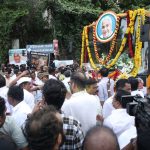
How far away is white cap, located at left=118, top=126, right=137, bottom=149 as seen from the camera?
4253 millimetres

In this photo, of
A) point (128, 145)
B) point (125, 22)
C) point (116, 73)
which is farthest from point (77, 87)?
point (125, 22)

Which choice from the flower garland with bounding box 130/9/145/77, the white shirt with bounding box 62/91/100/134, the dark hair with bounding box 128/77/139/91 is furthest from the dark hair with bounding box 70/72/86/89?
the flower garland with bounding box 130/9/145/77

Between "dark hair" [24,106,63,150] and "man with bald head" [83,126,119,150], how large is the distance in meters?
0.24

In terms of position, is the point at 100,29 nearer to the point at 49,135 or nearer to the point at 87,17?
the point at 49,135

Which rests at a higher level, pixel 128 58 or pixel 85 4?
pixel 85 4

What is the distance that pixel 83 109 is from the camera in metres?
4.89

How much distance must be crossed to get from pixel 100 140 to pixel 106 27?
1049cm

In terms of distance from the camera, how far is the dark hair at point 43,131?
108 inches

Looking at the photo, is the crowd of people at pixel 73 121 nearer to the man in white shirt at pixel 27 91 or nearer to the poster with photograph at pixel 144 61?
the man in white shirt at pixel 27 91

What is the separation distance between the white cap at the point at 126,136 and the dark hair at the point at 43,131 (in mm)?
1502

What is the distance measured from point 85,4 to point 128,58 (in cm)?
1354

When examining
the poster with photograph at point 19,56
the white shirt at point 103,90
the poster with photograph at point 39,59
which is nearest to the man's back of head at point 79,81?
the white shirt at point 103,90

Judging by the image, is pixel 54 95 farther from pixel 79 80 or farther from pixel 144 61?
pixel 144 61

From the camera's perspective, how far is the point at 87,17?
25625 millimetres
